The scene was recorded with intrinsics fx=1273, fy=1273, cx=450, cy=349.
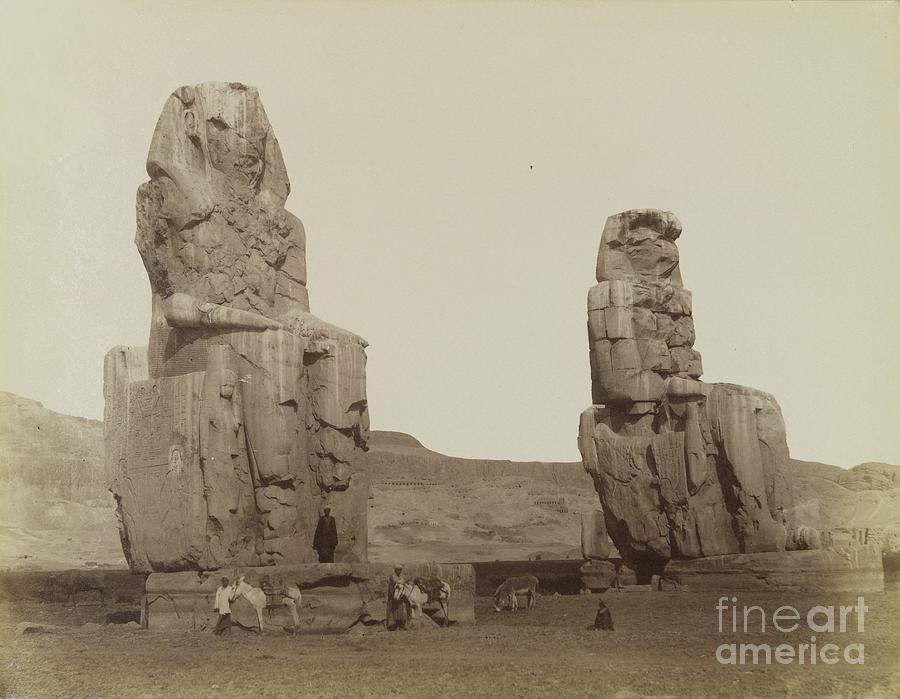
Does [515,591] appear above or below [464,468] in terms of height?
below

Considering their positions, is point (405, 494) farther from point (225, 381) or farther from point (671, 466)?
point (225, 381)

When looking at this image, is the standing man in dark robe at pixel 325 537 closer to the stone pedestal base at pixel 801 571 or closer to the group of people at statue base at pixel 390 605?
the group of people at statue base at pixel 390 605

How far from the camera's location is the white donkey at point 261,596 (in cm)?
1042

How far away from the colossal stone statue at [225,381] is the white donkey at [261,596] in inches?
20.4

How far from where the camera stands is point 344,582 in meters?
10.8

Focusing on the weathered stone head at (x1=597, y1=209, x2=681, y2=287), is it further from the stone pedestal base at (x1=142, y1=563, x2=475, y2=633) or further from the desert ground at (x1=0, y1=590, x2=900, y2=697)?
the stone pedestal base at (x1=142, y1=563, x2=475, y2=633)

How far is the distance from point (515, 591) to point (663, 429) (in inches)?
104

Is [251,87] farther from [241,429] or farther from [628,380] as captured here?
[628,380]

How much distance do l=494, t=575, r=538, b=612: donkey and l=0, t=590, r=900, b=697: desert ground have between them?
1.57 metres

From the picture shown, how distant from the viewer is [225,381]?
1130 centimetres

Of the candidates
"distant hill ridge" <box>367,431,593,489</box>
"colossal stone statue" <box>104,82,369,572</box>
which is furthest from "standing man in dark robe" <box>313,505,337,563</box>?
"distant hill ridge" <box>367,431,593,489</box>

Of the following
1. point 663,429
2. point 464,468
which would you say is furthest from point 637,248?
point 464,468

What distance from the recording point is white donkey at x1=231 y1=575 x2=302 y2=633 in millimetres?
10422

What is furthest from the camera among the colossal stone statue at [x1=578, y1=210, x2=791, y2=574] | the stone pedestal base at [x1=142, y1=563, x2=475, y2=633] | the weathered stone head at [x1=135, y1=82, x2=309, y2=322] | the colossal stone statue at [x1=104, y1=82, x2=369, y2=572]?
the colossal stone statue at [x1=578, y1=210, x2=791, y2=574]
